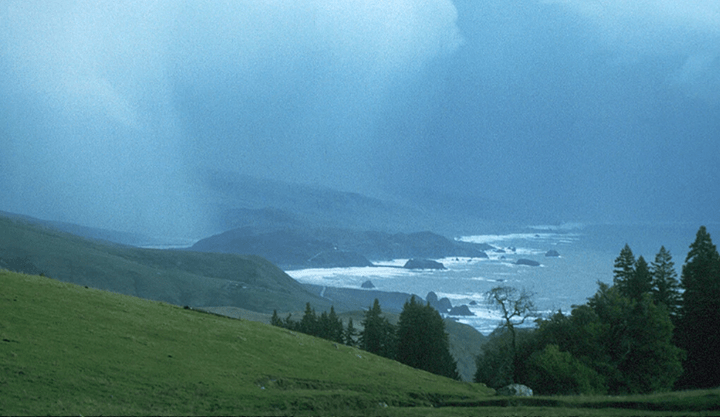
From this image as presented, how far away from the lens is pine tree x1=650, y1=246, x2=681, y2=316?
213 ft

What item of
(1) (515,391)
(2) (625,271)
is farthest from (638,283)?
(1) (515,391)

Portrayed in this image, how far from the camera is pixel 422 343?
77.5m

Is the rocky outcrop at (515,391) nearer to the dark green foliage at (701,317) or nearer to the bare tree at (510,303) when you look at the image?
the bare tree at (510,303)

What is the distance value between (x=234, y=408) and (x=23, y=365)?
32.7 ft

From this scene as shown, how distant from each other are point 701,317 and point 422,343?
118ft

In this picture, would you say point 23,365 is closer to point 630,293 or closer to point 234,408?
point 234,408

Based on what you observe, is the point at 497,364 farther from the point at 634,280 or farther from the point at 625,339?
the point at 634,280

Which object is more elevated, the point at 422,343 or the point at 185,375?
the point at 422,343

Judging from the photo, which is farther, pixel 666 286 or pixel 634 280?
pixel 634 280

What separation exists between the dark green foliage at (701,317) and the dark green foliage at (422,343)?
31.0 meters

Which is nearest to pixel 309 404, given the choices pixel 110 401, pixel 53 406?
pixel 110 401

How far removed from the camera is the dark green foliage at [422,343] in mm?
76875

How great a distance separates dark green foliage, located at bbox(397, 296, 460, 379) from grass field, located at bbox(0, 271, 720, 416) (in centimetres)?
3765

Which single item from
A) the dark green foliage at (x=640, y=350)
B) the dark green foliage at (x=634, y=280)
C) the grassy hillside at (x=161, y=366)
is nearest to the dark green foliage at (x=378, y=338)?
the dark green foliage at (x=634, y=280)
